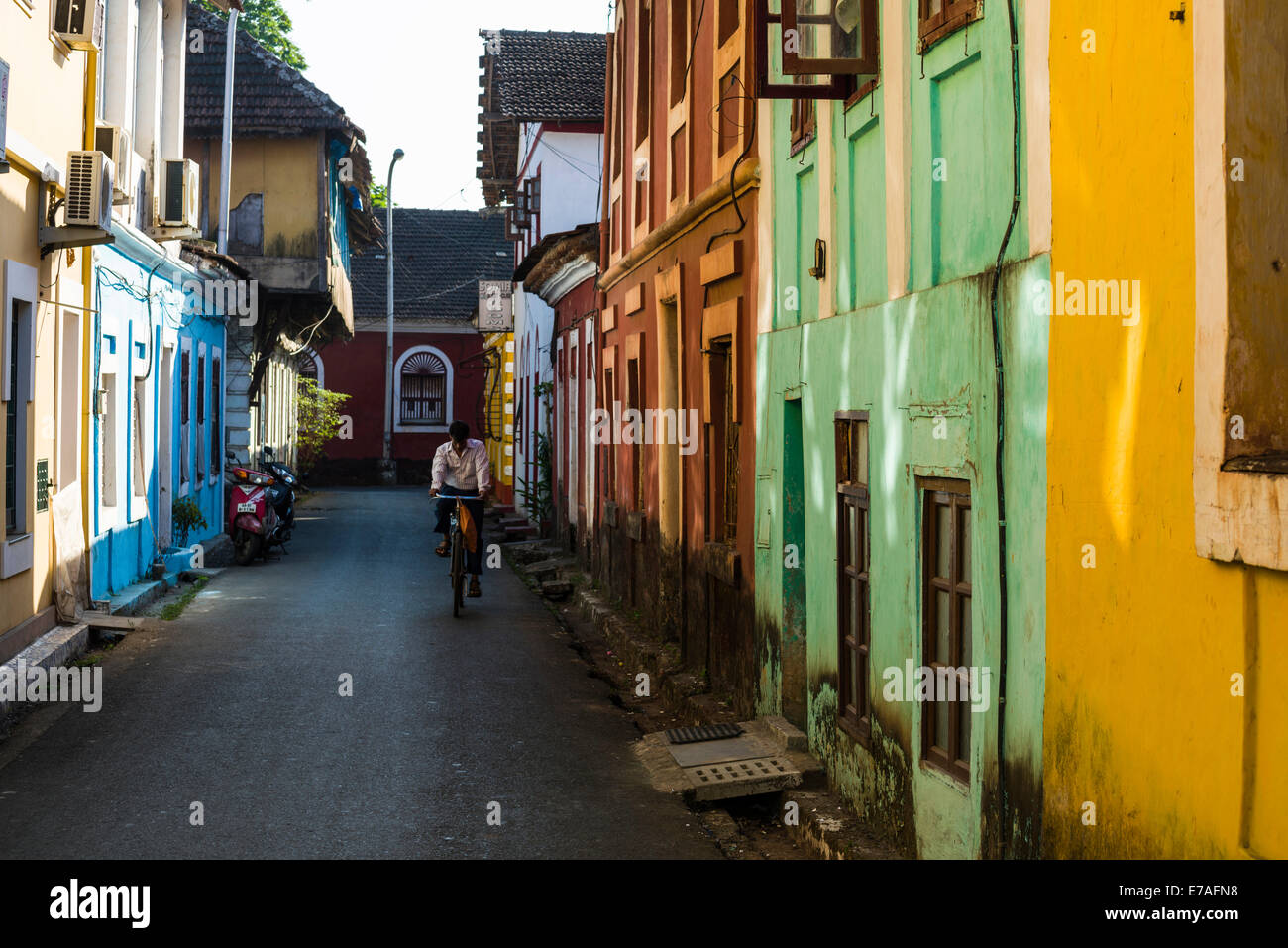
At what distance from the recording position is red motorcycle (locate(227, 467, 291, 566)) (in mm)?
19609

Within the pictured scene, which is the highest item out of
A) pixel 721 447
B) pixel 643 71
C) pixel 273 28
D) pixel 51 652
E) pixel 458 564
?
pixel 273 28

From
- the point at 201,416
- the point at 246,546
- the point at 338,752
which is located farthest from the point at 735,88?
the point at 201,416

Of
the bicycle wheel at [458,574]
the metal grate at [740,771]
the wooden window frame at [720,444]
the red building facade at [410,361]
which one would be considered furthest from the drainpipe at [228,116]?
the red building facade at [410,361]

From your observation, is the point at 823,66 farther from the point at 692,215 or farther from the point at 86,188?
the point at 86,188

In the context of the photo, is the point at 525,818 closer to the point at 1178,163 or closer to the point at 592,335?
the point at 1178,163

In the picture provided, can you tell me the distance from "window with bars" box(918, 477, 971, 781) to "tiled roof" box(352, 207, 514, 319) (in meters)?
40.9

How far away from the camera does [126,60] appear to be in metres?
14.5

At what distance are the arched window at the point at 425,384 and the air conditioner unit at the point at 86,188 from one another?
34.4 metres

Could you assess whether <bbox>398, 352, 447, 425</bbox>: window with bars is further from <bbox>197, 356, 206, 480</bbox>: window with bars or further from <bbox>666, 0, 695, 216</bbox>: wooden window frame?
<bbox>666, 0, 695, 216</bbox>: wooden window frame

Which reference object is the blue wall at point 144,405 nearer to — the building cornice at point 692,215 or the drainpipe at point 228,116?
the drainpipe at point 228,116

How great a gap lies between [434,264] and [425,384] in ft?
15.6

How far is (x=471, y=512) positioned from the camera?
49.4 feet

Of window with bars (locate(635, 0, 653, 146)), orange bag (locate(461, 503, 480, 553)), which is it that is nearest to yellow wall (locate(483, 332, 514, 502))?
orange bag (locate(461, 503, 480, 553))

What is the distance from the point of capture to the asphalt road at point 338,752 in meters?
6.83
